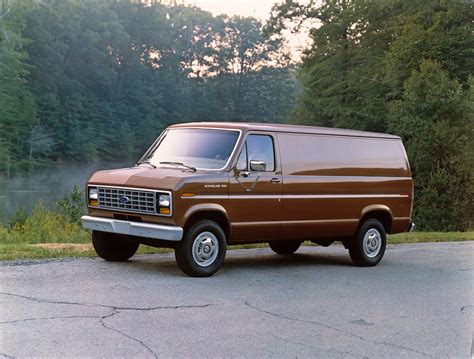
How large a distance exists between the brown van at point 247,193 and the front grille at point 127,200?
0.04 ft

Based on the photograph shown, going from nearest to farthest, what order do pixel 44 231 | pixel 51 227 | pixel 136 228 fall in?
pixel 136 228 → pixel 44 231 → pixel 51 227

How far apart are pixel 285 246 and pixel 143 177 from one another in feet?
14.0

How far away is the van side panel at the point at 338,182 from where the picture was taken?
11.0 m

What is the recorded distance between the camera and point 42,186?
1970 inches

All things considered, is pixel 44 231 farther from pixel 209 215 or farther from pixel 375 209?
pixel 375 209

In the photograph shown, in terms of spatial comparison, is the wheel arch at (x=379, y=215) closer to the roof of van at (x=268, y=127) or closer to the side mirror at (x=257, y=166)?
the roof of van at (x=268, y=127)

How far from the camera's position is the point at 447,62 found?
34750mm

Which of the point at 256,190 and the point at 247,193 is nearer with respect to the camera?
the point at 247,193

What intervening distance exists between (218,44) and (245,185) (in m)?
55.3

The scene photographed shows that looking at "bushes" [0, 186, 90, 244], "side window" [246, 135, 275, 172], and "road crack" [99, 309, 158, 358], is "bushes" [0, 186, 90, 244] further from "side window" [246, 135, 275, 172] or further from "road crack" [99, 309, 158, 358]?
"road crack" [99, 309, 158, 358]

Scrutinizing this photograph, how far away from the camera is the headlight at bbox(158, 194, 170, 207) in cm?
941

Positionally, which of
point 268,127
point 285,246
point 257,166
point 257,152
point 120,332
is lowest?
point 285,246

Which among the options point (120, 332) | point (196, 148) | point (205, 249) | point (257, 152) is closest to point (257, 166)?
point (257, 152)

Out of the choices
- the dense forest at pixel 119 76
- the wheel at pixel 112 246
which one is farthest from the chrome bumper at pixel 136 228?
the dense forest at pixel 119 76
